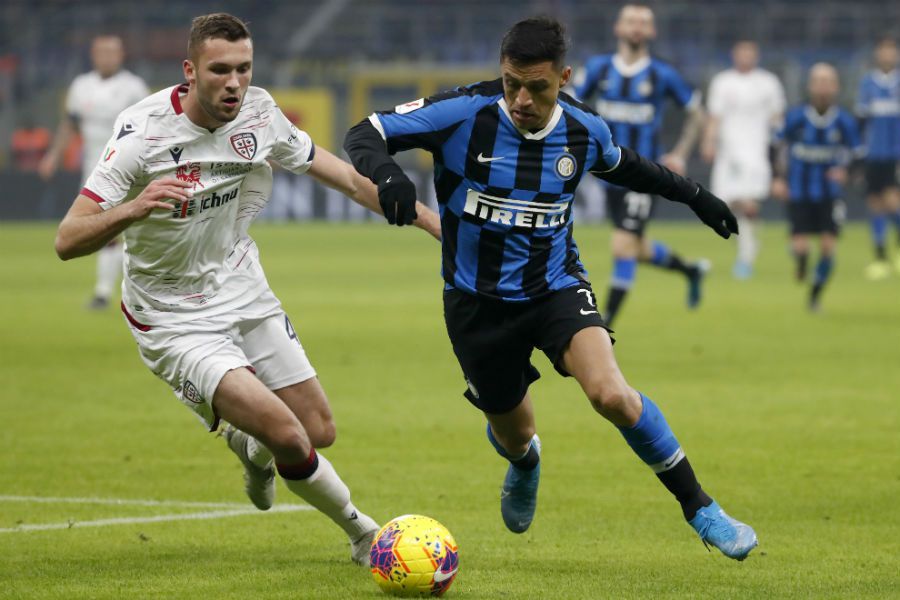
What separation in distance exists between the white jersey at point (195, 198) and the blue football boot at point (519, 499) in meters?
1.21

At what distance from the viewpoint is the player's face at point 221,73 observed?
559 cm

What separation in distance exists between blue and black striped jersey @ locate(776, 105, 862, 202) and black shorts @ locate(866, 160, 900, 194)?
4.58 m

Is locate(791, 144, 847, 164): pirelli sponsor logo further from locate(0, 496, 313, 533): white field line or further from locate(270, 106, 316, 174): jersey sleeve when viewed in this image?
locate(270, 106, 316, 174): jersey sleeve

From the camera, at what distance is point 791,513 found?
263 inches

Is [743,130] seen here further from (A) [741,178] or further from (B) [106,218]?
(B) [106,218]

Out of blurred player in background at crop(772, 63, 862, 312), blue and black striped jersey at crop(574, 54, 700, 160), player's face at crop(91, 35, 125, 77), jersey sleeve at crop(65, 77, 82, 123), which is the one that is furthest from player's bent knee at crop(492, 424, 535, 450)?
jersey sleeve at crop(65, 77, 82, 123)

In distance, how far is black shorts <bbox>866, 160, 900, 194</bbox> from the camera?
831 inches

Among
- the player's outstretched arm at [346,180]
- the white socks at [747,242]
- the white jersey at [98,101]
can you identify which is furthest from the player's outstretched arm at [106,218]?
the white socks at [747,242]

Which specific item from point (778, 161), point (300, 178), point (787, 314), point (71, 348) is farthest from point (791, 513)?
point (300, 178)

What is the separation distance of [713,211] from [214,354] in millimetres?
2010

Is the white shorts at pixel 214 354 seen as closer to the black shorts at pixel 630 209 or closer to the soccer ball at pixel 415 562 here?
the soccer ball at pixel 415 562

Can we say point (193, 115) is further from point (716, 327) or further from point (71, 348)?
point (716, 327)

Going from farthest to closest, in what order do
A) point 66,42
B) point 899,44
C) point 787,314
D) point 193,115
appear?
point 66,42 < point 899,44 < point 787,314 < point 193,115

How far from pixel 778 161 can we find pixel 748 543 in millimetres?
12671
